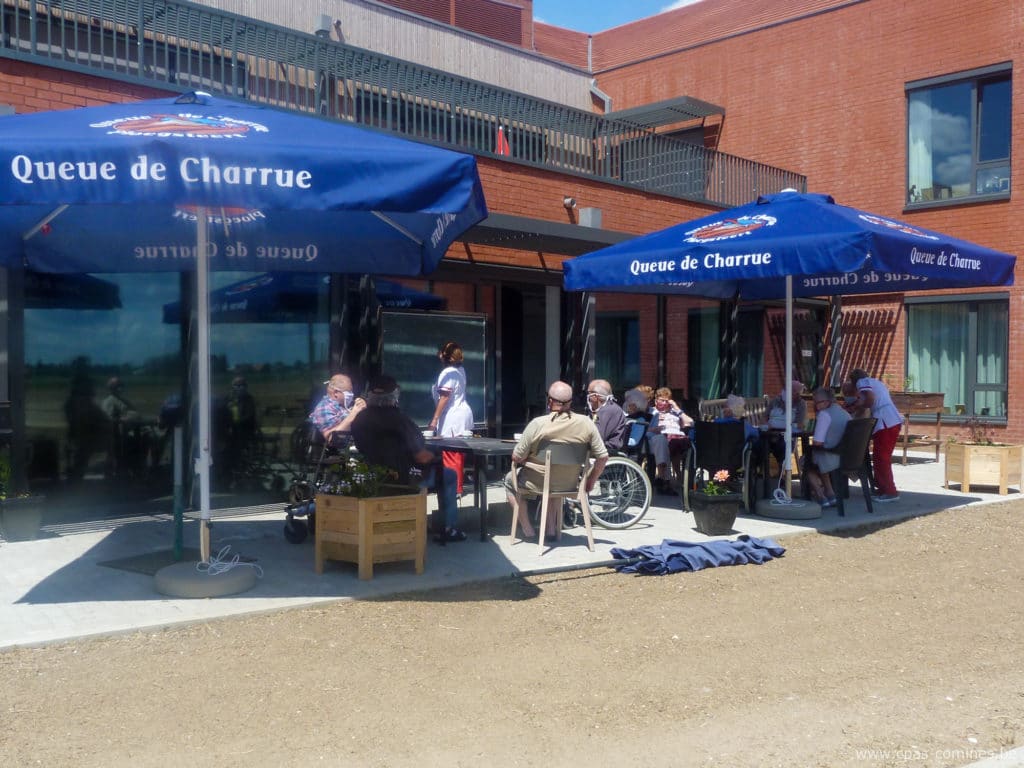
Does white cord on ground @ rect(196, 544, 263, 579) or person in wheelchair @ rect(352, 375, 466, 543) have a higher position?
person in wheelchair @ rect(352, 375, 466, 543)

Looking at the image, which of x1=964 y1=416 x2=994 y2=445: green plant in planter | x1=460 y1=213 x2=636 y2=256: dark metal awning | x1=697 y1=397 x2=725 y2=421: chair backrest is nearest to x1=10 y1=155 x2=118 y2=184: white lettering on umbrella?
x1=460 y1=213 x2=636 y2=256: dark metal awning

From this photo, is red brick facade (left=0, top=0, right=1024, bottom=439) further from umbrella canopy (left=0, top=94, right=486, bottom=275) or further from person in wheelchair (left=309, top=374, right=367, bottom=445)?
umbrella canopy (left=0, top=94, right=486, bottom=275)

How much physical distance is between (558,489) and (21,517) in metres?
4.23

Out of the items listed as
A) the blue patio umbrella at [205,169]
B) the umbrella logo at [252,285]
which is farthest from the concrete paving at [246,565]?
the umbrella logo at [252,285]

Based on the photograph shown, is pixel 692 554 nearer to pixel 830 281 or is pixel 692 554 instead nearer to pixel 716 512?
pixel 716 512

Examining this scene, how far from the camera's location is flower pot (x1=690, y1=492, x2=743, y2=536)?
26.2 feet

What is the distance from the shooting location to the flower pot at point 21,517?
743 cm

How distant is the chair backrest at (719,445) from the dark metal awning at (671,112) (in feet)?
36.9

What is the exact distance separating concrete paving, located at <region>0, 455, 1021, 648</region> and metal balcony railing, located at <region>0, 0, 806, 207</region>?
395 cm

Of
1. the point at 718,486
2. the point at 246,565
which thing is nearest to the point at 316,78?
the point at 246,565

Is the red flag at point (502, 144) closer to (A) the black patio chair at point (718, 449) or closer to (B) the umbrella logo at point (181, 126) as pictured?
(A) the black patio chair at point (718, 449)

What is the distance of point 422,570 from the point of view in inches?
255

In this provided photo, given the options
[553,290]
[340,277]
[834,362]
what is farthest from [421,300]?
[834,362]

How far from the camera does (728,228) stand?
8.36 metres
